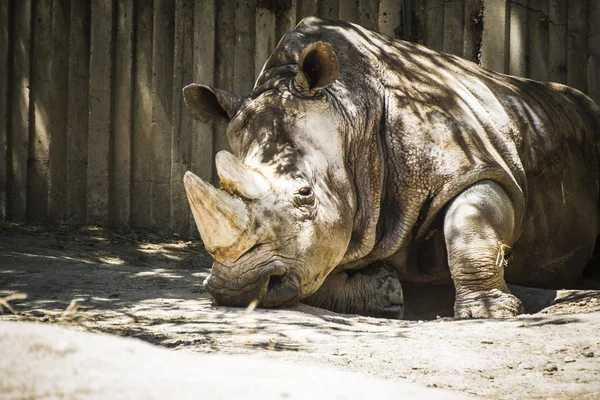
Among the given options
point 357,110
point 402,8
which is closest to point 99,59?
point 402,8

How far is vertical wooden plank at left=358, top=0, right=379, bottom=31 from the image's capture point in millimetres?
8148

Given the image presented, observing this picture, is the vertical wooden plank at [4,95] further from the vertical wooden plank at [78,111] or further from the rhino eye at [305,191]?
the rhino eye at [305,191]

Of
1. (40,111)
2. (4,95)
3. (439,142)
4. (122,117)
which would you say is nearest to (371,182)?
(439,142)

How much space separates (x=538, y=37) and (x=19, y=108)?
5.29m

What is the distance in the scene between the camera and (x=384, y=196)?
227 inches

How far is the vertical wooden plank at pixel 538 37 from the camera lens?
790 cm

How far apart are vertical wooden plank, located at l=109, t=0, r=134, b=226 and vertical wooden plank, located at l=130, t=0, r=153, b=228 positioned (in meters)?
0.06

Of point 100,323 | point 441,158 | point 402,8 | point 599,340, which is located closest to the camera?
point 599,340

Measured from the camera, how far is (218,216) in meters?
4.59

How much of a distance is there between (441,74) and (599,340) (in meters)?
3.02

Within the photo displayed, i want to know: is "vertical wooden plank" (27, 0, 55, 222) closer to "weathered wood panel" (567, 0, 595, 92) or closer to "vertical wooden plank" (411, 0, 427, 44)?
"vertical wooden plank" (411, 0, 427, 44)

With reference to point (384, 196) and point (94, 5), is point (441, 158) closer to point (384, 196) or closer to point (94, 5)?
point (384, 196)

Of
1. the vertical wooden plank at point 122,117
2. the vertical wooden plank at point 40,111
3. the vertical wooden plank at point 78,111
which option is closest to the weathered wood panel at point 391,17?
the vertical wooden plank at point 122,117

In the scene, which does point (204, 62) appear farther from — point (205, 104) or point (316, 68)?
point (316, 68)
